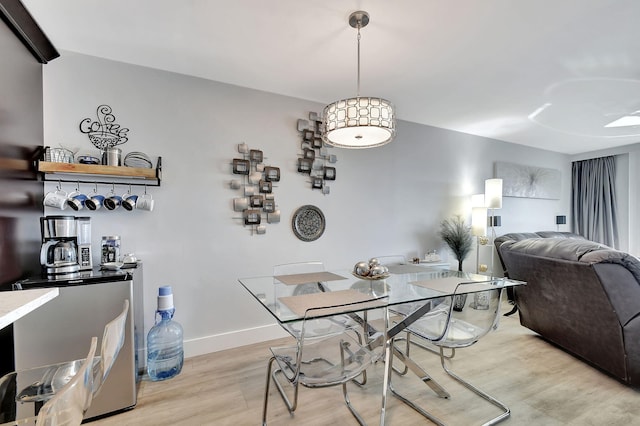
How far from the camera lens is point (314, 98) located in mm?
3070

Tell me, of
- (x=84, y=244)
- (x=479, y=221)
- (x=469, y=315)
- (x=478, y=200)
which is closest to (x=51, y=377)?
(x=84, y=244)

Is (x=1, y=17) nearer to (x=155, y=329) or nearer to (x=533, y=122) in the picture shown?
(x=155, y=329)

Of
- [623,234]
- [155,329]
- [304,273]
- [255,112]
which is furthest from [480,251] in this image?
[155,329]

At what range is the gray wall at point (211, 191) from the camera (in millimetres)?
2264

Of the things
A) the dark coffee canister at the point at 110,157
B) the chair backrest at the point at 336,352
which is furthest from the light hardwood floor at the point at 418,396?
the dark coffee canister at the point at 110,157

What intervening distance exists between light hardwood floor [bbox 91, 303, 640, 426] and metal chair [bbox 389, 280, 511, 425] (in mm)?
58

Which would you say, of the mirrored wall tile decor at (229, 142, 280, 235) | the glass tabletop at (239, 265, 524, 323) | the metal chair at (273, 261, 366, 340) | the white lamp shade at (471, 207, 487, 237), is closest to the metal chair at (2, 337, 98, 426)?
the glass tabletop at (239, 265, 524, 323)

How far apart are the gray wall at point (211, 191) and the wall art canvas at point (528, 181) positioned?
2.14 meters

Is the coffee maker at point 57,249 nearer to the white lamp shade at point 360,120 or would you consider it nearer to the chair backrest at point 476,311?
the white lamp shade at point 360,120

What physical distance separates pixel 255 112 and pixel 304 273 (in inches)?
64.3

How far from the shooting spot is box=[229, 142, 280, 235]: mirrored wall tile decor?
2721mm

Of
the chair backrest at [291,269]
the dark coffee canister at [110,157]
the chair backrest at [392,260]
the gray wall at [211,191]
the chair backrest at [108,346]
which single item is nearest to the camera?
the chair backrest at [108,346]

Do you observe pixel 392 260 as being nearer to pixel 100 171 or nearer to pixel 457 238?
pixel 457 238

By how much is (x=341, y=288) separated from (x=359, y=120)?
41.8 inches
